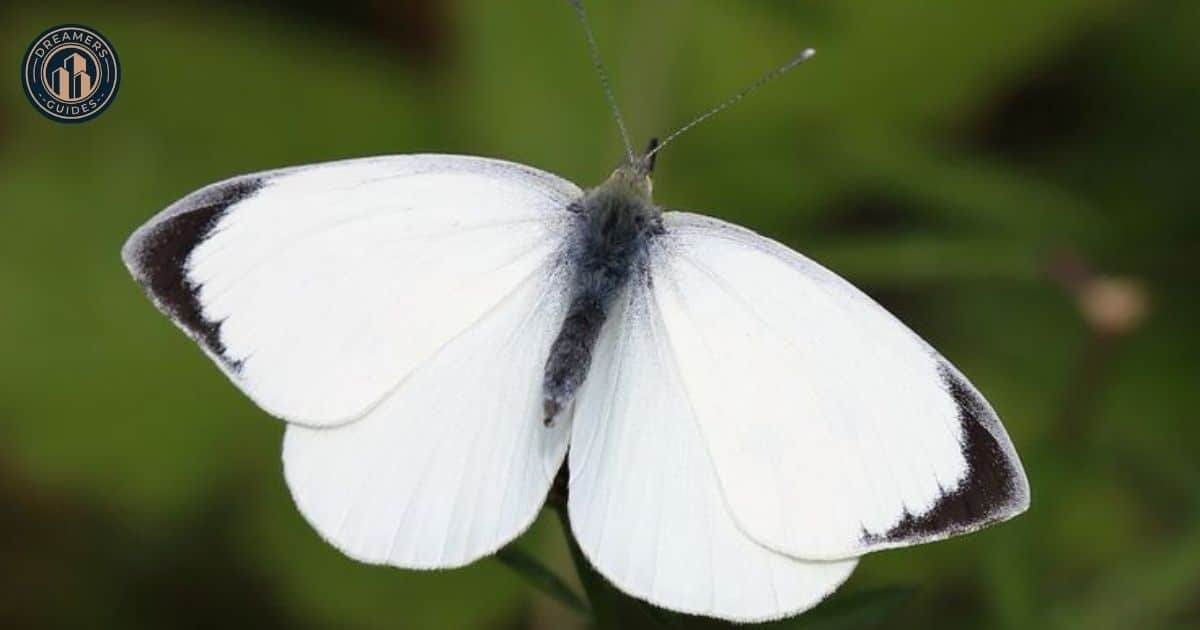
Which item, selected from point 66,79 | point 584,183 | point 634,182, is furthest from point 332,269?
point 584,183

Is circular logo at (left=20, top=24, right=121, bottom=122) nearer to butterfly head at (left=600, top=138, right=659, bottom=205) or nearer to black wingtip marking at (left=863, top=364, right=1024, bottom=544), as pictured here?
butterfly head at (left=600, top=138, right=659, bottom=205)

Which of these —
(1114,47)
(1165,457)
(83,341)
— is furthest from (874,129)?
(83,341)

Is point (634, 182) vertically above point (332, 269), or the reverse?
point (634, 182)

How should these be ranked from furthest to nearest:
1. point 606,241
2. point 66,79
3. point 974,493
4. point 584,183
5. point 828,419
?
point 584,183 < point 66,79 < point 606,241 < point 828,419 < point 974,493

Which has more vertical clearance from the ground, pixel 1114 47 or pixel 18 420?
pixel 1114 47

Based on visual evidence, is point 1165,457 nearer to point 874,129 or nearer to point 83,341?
point 874,129

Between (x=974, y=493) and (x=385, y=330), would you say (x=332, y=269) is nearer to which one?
(x=385, y=330)

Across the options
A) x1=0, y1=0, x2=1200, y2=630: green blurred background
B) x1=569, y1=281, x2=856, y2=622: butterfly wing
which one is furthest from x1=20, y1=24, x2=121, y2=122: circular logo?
x1=569, y1=281, x2=856, y2=622: butterfly wing
